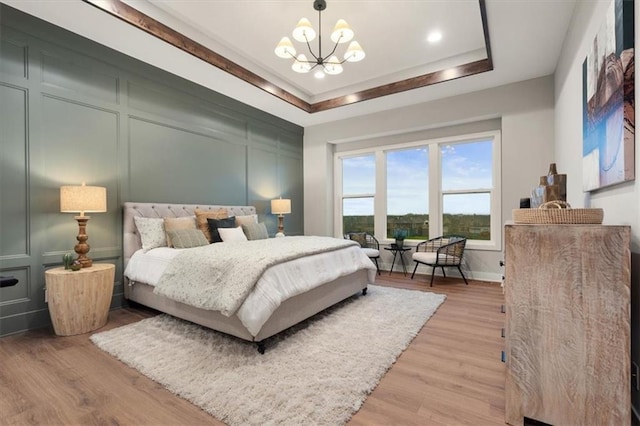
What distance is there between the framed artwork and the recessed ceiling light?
1681 mm

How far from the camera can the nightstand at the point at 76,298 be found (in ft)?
8.45

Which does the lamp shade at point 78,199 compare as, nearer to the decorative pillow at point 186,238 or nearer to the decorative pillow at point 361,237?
the decorative pillow at point 186,238

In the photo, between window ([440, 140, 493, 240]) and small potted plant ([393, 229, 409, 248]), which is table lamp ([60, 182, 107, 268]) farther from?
window ([440, 140, 493, 240])

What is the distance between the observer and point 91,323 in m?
2.74

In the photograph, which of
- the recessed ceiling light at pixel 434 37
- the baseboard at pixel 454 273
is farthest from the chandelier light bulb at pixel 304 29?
the baseboard at pixel 454 273

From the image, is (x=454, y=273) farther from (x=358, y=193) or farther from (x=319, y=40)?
(x=319, y=40)

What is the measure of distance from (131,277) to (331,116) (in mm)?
4259

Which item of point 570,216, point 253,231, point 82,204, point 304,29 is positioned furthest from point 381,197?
point 82,204

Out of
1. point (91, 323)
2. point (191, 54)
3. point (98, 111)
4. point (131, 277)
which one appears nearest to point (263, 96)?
point (191, 54)

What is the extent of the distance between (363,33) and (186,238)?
3.14 metres

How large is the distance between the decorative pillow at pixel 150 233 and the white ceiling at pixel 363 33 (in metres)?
1.95

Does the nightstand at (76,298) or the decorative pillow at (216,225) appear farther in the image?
the decorative pillow at (216,225)

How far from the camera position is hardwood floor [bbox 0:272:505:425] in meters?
1.60

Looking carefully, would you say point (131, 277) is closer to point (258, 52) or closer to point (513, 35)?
point (258, 52)
